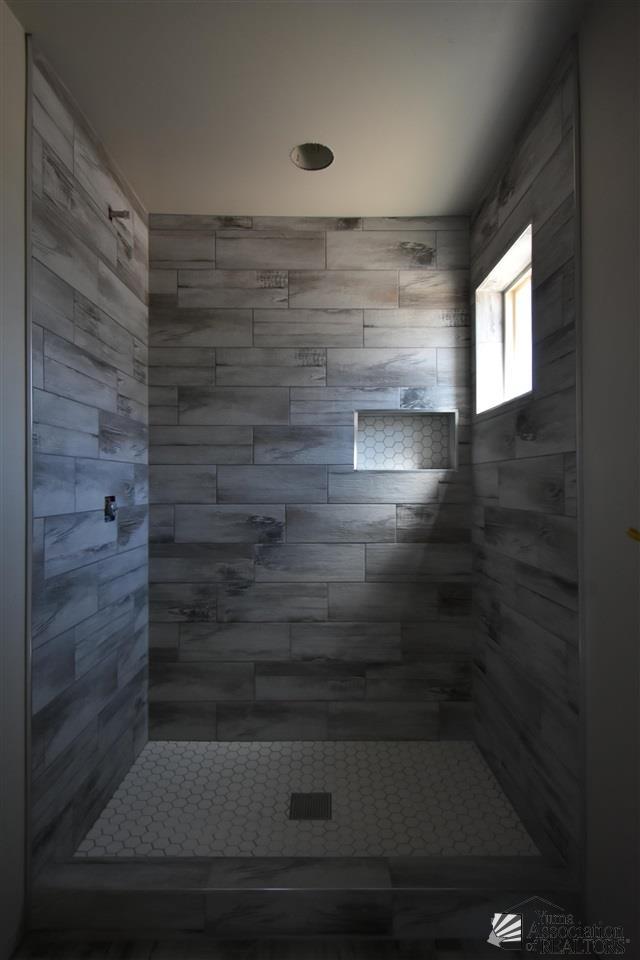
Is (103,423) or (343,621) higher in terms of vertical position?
(103,423)

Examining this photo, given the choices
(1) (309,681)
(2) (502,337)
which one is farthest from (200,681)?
(2) (502,337)

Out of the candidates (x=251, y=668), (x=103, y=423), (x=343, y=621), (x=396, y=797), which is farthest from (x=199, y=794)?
(x=103, y=423)

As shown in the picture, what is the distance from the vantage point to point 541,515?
65.9 inches

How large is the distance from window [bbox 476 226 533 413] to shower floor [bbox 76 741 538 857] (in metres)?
1.50

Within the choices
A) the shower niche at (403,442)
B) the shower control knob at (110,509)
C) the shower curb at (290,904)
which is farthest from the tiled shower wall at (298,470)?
the shower curb at (290,904)

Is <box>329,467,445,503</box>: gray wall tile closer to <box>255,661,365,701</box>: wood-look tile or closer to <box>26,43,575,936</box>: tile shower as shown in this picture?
<box>26,43,575,936</box>: tile shower

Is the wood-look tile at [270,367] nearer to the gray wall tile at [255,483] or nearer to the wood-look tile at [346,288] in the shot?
the wood-look tile at [346,288]

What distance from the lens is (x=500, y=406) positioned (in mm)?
2023

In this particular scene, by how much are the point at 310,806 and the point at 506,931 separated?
709mm

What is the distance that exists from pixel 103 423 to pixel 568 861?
201 centimetres

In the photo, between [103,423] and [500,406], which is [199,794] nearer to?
[103,423]

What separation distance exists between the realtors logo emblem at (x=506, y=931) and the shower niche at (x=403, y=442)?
163 cm

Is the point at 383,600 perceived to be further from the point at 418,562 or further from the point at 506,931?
the point at 506,931

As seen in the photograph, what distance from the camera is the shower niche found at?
250 centimetres
